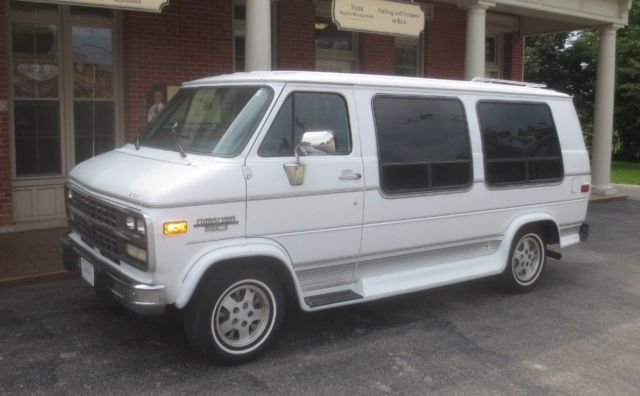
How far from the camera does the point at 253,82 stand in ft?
17.0

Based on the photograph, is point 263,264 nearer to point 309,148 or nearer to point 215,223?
point 215,223

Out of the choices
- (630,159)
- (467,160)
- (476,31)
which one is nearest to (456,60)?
(476,31)

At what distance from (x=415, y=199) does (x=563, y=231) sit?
2.30 m

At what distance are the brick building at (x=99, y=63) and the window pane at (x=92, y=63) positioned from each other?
0.01 meters

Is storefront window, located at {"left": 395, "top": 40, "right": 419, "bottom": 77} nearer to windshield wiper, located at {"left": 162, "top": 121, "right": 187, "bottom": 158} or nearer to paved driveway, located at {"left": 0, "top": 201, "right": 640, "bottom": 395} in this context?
paved driveway, located at {"left": 0, "top": 201, "right": 640, "bottom": 395}

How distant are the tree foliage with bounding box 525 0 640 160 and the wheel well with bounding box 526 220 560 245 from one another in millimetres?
21349

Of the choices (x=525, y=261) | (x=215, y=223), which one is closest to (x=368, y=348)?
(x=215, y=223)

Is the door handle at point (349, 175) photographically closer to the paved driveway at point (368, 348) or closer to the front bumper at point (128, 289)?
the paved driveway at point (368, 348)

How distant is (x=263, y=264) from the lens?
15.9 feet

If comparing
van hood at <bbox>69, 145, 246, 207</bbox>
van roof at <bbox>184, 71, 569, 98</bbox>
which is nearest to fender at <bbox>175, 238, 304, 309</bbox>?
van hood at <bbox>69, 145, 246, 207</bbox>

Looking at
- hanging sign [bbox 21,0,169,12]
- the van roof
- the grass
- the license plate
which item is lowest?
the grass

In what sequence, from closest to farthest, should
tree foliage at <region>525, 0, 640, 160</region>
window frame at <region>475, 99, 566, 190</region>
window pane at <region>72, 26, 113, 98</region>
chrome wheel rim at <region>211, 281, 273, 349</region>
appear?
chrome wheel rim at <region>211, 281, 273, 349</region>, window frame at <region>475, 99, 566, 190</region>, window pane at <region>72, 26, 113, 98</region>, tree foliage at <region>525, 0, 640, 160</region>

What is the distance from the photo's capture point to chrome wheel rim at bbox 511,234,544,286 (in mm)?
6754

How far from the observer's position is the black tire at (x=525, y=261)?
21.8 feet
